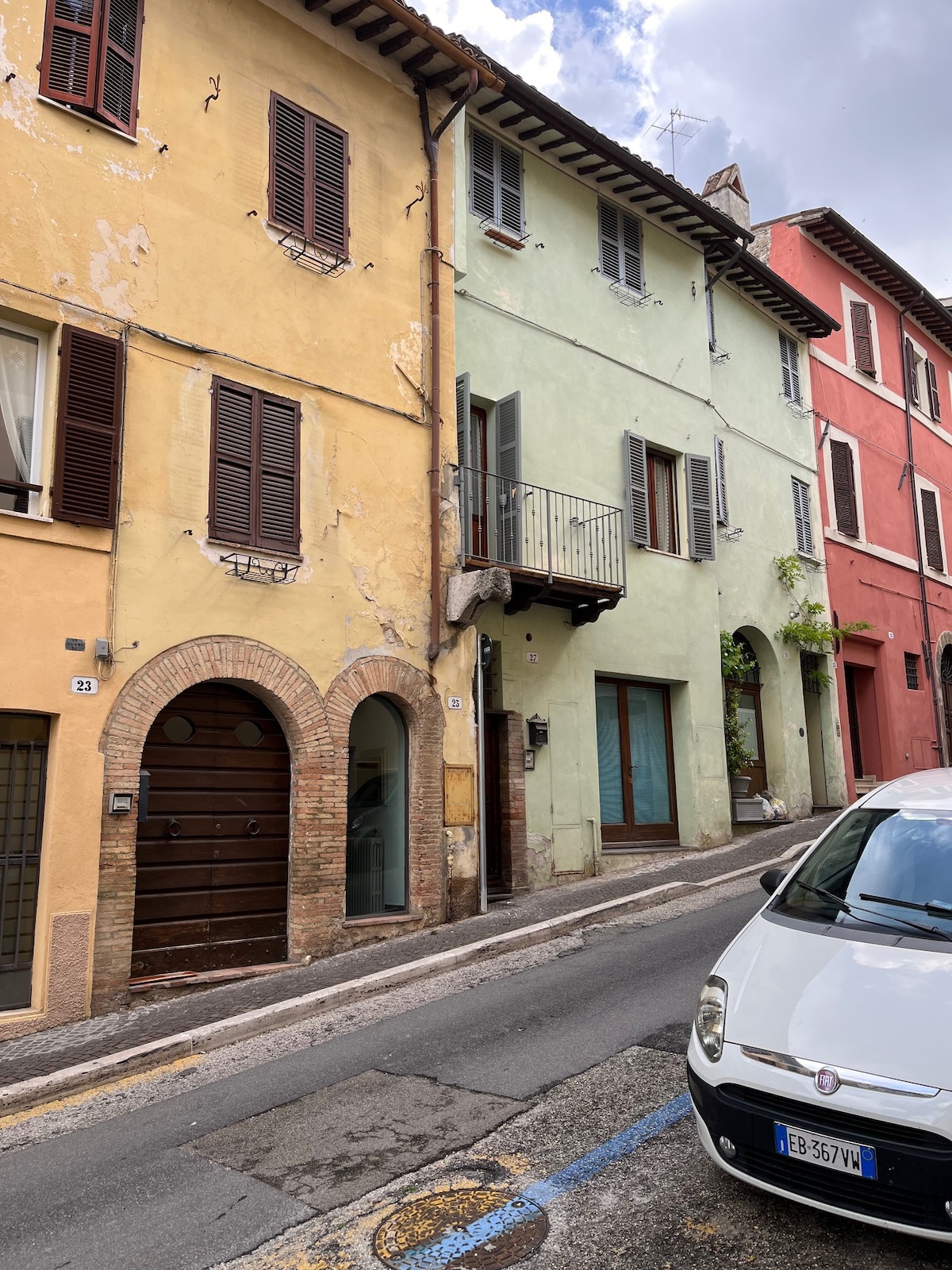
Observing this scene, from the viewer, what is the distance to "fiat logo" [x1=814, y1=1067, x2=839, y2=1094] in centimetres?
356

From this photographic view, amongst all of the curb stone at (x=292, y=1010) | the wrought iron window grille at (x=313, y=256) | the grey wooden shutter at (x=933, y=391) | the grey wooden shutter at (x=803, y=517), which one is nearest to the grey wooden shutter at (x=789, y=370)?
the grey wooden shutter at (x=803, y=517)

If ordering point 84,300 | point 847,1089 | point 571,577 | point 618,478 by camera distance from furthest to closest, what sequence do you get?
point 618,478 < point 571,577 < point 84,300 < point 847,1089

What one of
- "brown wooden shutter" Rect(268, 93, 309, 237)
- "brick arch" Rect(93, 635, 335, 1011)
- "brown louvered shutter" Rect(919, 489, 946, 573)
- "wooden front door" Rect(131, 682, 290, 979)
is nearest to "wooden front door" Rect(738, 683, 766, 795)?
"brown louvered shutter" Rect(919, 489, 946, 573)

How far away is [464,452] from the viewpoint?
12.1 metres

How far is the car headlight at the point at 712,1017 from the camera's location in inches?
157

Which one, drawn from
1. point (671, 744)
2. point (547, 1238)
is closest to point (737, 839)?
point (671, 744)

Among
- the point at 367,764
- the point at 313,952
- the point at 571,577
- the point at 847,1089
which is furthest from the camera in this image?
the point at 571,577

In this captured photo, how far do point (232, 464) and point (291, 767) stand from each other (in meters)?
2.98

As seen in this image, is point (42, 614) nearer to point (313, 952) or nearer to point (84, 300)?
point (84, 300)

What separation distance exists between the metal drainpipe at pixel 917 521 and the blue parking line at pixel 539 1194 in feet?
64.8

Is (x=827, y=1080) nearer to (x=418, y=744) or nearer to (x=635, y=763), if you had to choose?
(x=418, y=744)

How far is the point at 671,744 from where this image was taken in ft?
49.8

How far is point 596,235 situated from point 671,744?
302 inches

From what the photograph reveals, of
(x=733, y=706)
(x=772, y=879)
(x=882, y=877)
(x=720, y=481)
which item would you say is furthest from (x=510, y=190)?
(x=882, y=877)
